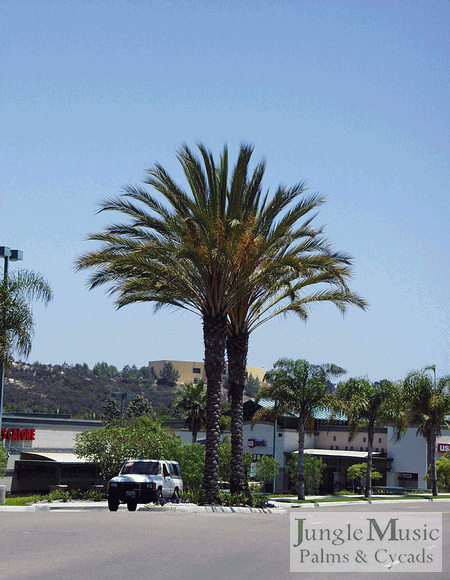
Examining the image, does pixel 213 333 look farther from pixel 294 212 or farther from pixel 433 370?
pixel 433 370

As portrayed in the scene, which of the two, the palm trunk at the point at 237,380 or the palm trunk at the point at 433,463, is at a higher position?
the palm trunk at the point at 237,380

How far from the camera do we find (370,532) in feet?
51.5

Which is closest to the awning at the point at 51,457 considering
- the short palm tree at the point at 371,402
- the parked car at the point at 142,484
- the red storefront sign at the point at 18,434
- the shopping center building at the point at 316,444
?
the shopping center building at the point at 316,444

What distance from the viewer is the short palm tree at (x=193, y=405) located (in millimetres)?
70000

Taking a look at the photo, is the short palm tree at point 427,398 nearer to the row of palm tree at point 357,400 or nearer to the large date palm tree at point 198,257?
the row of palm tree at point 357,400

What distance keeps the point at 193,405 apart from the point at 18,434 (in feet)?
73.2

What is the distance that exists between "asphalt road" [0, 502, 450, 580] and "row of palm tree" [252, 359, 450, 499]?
1104 inches

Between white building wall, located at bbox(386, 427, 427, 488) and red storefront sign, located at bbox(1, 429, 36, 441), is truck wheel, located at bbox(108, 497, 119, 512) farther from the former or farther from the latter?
white building wall, located at bbox(386, 427, 427, 488)

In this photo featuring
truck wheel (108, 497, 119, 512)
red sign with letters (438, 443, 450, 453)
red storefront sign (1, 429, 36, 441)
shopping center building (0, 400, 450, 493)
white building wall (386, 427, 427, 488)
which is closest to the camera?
truck wheel (108, 497, 119, 512)

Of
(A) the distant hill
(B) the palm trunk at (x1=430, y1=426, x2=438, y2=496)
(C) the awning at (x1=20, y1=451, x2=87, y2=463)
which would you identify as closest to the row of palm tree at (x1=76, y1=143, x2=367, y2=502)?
(C) the awning at (x1=20, y1=451, x2=87, y2=463)

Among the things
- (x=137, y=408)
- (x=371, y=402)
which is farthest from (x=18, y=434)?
(x=137, y=408)

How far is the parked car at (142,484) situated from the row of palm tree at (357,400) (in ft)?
67.3

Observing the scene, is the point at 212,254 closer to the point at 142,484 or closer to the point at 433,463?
the point at 142,484

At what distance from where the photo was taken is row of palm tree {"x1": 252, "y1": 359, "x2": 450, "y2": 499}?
46094 millimetres
